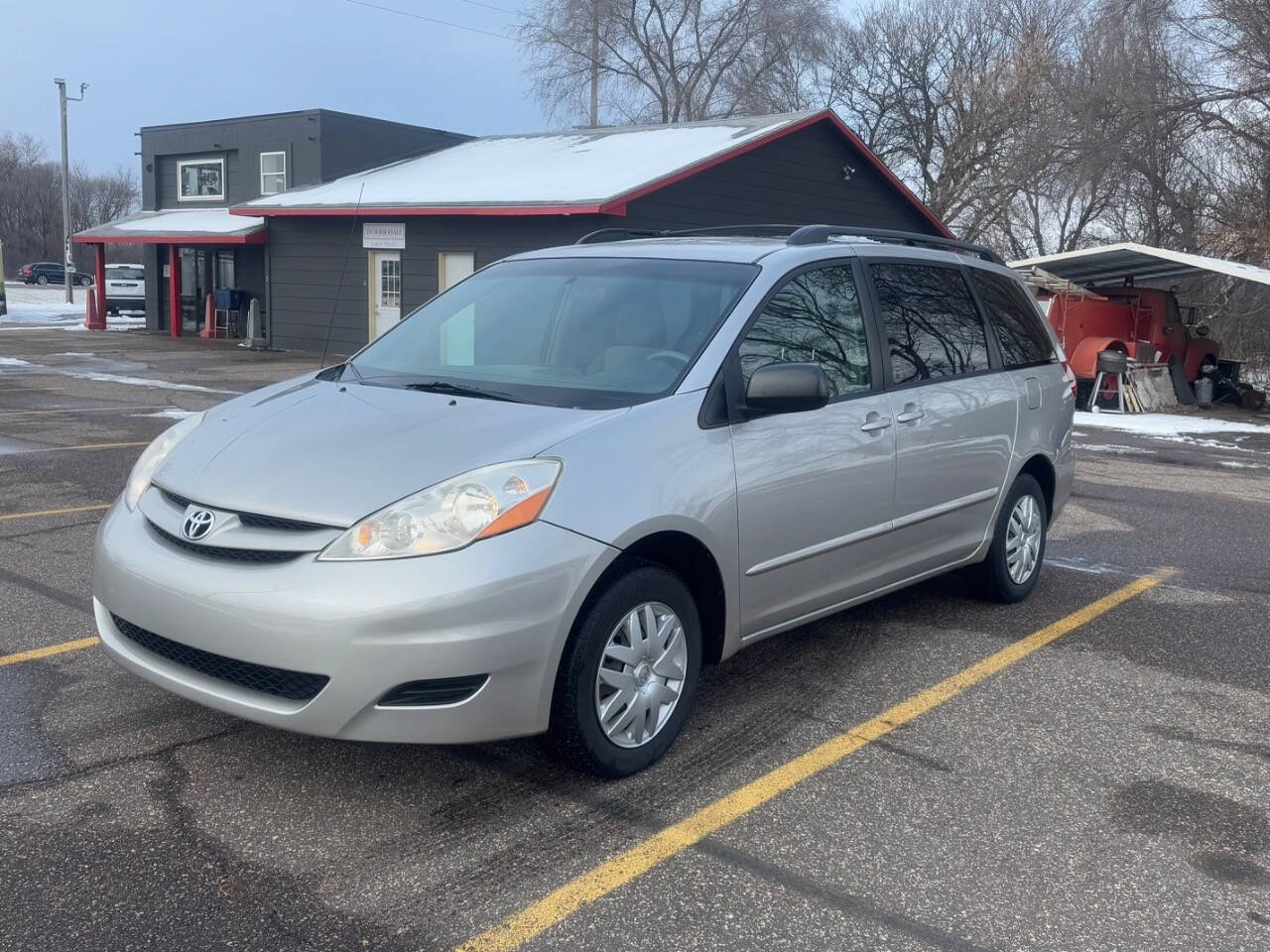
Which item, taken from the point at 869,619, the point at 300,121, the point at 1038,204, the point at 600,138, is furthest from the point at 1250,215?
the point at 869,619

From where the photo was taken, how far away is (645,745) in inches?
154

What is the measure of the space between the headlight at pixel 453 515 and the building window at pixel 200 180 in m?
29.4

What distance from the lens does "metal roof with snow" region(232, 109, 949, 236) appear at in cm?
1914

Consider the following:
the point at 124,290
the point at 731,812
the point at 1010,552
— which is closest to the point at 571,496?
the point at 731,812

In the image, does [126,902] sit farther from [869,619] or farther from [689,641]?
[869,619]

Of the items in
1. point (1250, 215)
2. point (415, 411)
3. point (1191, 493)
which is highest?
point (1250, 215)

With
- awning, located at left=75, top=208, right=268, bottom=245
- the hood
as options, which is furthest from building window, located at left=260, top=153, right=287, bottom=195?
the hood

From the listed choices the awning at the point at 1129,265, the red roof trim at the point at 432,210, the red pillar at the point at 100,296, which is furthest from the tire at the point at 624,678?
the red pillar at the point at 100,296

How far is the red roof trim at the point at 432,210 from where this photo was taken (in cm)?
1825

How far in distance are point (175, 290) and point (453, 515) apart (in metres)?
28.3

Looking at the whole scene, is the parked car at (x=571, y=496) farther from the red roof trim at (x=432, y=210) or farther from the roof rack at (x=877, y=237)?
the red roof trim at (x=432, y=210)

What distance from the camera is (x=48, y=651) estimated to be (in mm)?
4961

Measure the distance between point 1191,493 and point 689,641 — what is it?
7.88m

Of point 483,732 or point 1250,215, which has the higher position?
point 1250,215
